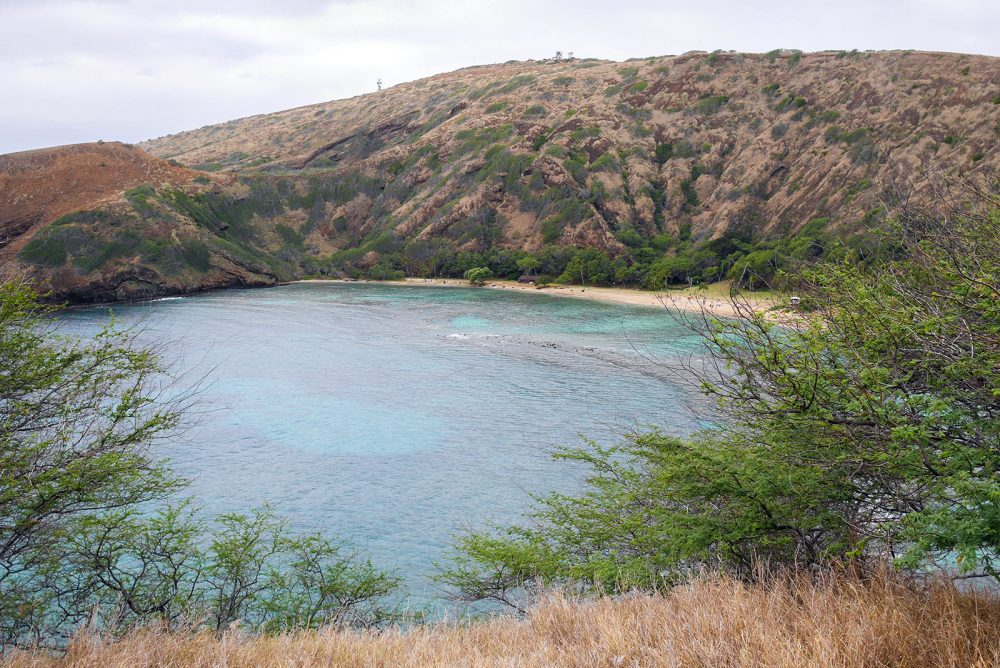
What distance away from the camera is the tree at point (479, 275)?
9475cm

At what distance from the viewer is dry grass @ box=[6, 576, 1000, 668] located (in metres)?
6.75

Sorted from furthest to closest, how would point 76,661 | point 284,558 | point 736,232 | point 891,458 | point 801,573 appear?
point 736,232, point 284,558, point 801,573, point 891,458, point 76,661

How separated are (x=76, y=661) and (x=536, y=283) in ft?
275

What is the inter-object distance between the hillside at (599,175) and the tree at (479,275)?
2.32 metres

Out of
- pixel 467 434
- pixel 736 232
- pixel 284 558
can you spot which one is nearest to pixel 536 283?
pixel 736 232

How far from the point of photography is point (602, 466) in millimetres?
17453

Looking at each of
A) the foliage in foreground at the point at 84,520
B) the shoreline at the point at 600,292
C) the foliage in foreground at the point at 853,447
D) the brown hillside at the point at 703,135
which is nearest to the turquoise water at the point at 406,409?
the foliage in foreground at the point at 84,520

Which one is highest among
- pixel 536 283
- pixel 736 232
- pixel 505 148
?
pixel 505 148

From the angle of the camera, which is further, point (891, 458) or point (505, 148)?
point (505, 148)

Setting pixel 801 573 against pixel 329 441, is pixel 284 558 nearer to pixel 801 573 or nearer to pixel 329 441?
pixel 329 441

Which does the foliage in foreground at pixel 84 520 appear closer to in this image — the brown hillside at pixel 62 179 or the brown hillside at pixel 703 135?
the brown hillside at pixel 703 135

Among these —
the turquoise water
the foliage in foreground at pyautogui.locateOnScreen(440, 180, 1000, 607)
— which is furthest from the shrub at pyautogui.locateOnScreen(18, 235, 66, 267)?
the foliage in foreground at pyautogui.locateOnScreen(440, 180, 1000, 607)

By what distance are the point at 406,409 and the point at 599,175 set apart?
73.1m

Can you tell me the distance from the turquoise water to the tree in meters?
26.7
